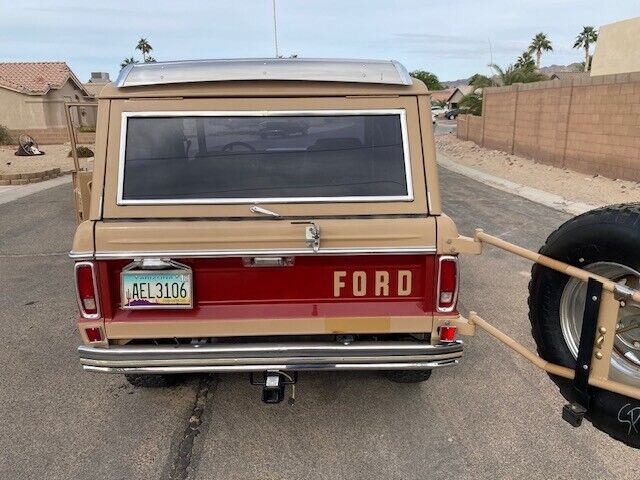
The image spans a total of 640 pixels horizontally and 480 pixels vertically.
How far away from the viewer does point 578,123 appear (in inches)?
566

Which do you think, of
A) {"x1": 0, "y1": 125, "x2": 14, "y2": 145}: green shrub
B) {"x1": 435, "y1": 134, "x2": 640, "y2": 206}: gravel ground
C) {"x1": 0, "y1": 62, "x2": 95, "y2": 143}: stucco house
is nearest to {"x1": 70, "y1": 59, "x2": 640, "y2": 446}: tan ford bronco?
{"x1": 435, "y1": 134, "x2": 640, "y2": 206}: gravel ground

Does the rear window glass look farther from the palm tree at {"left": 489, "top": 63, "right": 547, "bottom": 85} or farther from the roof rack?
the palm tree at {"left": 489, "top": 63, "right": 547, "bottom": 85}

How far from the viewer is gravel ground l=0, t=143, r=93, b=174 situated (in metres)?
19.3

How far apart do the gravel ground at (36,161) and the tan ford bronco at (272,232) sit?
53.5 ft

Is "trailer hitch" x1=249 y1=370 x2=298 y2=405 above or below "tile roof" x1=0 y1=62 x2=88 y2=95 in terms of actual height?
below

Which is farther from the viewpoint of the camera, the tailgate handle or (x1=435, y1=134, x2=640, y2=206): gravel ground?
(x1=435, y1=134, x2=640, y2=206): gravel ground

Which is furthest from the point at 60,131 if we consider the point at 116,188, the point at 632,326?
the point at 632,326

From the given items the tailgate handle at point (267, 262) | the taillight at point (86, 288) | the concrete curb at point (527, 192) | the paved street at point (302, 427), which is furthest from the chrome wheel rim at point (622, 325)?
the concrete curb at point (527, 192)

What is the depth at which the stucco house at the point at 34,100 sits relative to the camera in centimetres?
2977

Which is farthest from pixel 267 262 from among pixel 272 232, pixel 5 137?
pixel 5 137

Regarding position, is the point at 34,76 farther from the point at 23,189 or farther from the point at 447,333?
the point at 447,333

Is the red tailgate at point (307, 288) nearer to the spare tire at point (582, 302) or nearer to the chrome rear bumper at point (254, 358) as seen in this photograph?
the chrome rear bumper at point (254, 358)

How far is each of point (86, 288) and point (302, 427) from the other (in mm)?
1548

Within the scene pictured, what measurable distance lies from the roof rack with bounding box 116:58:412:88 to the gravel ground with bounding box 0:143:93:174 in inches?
636
